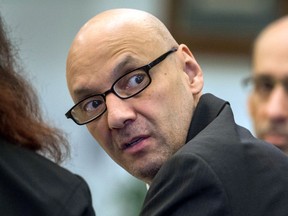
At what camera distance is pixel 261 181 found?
2318mm

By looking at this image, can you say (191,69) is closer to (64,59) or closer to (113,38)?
(113,38)

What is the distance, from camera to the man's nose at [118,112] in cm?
255

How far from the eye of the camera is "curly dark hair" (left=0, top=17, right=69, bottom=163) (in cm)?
282

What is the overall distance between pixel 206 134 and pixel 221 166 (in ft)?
0.54

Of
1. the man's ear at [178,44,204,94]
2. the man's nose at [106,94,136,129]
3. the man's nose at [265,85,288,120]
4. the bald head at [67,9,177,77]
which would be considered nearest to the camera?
the man's nose at [106,94,136,129]

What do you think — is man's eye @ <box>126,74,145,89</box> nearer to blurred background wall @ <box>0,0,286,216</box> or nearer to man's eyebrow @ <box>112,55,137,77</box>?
man's eyebrow @ <box>112,55,137,77</box>

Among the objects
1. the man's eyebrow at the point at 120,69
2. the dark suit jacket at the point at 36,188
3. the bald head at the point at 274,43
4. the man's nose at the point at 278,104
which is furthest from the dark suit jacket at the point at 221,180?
the bald head at the point at 274,43

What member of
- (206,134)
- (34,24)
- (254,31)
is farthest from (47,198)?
(254,31)

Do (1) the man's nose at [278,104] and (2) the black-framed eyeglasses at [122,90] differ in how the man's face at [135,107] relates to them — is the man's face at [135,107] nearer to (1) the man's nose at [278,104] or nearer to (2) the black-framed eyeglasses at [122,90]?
(2) the black-framed eyeglasses at [122,90]

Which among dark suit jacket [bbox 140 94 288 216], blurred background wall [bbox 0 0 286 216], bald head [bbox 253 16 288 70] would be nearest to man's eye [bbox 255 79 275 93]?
bald head [bbox 253 16 288 70]

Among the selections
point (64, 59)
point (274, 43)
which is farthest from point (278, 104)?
point (64, 59)

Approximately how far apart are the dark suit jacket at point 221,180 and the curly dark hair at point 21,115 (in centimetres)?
63

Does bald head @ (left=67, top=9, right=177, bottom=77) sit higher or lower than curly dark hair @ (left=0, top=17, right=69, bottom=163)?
higher

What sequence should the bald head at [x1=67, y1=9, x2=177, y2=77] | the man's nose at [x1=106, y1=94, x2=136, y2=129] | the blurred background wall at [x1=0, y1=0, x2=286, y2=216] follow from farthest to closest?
the blurred background wall at [x1=0, y1=0, x2=286, y2=216] < the bald head at [x1=67, y1=9, x2=177, y2=77] < the man's nose at [x1=106, y1=94, x2=136, y2=129]
